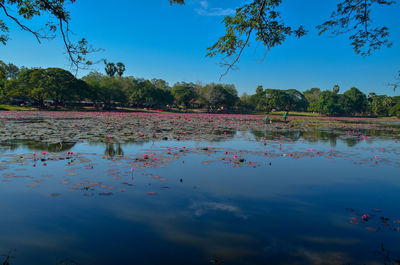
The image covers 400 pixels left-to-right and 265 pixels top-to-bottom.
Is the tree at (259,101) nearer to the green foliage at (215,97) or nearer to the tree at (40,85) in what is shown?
the green foliage at (215,97)

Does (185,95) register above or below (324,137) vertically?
above

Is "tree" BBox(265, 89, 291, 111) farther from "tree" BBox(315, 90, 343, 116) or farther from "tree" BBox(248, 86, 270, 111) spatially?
"tree" BBox(315, 90, 343, 116)

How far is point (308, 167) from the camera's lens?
7.74 metres

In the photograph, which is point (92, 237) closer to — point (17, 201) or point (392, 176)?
point (17, 201)

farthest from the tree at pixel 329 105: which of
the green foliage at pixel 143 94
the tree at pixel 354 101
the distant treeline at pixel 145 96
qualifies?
the green foliage at pixel 143 94

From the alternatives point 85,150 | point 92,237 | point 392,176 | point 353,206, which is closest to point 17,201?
point 92,237

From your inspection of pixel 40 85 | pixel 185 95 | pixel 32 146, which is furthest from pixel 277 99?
pixel 32 146

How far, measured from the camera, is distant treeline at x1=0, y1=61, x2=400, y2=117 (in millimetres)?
43969

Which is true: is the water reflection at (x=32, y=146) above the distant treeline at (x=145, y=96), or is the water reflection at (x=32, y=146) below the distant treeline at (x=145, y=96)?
below

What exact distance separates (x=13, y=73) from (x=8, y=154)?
5137 inches

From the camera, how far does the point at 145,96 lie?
207 ft

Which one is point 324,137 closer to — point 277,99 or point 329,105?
point 329,105

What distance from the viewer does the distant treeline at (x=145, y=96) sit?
44.0 m

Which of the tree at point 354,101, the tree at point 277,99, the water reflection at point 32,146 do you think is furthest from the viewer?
the tree at point 277,99
